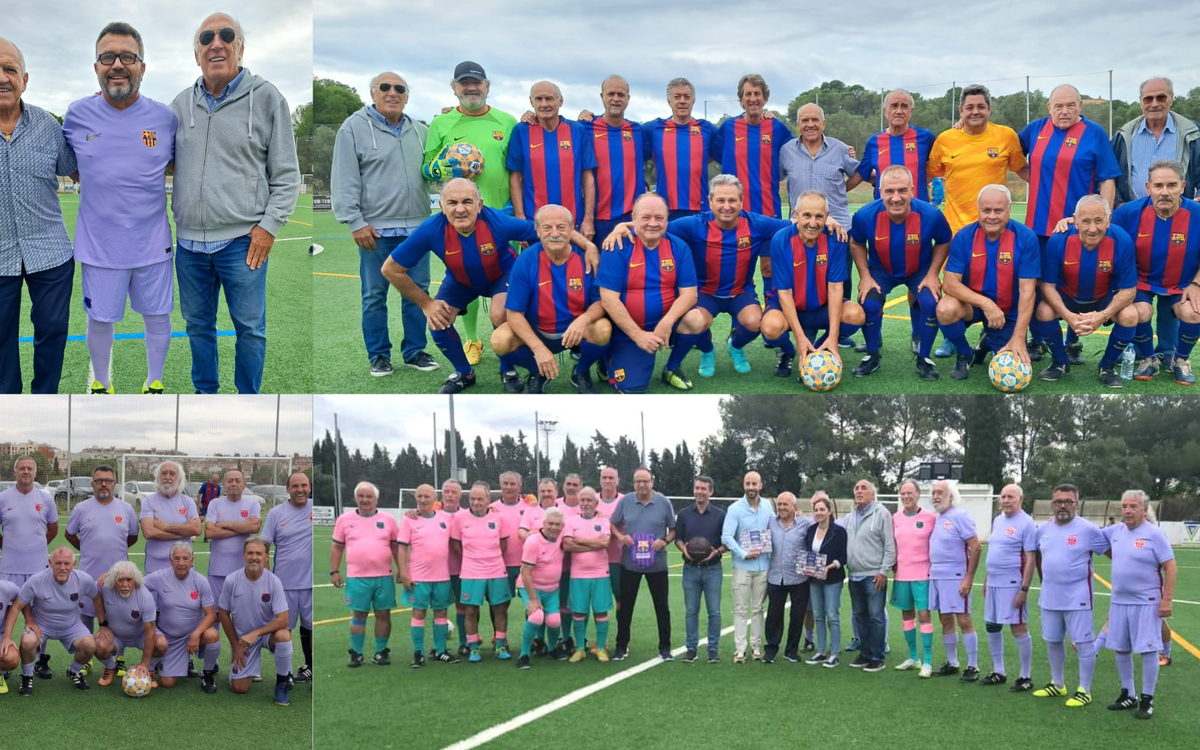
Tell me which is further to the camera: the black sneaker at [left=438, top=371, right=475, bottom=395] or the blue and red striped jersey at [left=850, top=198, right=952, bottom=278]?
the blue and red striped jersey at [left=850, top=198, right=952, bottom=278]

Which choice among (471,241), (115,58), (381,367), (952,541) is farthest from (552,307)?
(952,541)

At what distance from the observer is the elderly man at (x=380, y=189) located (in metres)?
5.43

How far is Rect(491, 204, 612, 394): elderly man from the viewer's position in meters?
4.90

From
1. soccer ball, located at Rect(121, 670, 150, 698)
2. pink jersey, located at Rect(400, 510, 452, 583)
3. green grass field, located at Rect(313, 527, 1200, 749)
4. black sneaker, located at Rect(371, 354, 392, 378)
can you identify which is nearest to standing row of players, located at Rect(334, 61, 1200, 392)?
black sneaker, located at Rect(371, 354, 392, 378)

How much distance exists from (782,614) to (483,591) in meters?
1.70

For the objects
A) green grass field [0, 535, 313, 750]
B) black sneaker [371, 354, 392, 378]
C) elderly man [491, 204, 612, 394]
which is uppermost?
elderly man [491, 204, 612, 394]

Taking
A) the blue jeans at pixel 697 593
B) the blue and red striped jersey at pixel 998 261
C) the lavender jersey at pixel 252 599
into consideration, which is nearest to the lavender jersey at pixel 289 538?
the lavender jersey at pixel 252 599

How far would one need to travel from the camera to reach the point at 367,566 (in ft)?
17.5

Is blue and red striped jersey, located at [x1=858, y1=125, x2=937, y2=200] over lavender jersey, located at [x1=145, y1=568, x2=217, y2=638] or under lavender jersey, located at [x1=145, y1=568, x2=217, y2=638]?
over

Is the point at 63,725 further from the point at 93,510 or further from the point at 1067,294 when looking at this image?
the point at 1067,294

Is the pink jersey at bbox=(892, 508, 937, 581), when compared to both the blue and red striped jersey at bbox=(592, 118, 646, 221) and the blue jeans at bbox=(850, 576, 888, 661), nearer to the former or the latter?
the blue jeans at bbox=(850, 576, 888, 661)

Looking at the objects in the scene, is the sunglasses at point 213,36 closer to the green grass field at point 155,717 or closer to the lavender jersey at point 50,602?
the lavender jersey at point 50,602

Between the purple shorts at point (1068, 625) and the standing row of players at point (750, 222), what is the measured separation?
1344mm

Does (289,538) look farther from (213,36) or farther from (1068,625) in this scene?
(1068,625)
